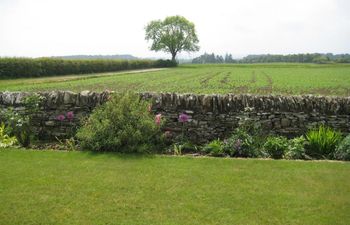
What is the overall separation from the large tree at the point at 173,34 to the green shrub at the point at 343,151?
99382mm

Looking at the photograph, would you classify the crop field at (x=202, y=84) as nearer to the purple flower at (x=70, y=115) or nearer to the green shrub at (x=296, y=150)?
the purple flower at (x=70, y=115)

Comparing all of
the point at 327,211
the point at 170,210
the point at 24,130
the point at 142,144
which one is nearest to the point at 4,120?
the point at 24,130

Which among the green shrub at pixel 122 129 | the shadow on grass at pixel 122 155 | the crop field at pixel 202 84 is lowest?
the crop field at pixel 202 84

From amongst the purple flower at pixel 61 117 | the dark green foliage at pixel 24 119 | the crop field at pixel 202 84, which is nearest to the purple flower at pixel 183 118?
the purple flower at pixel 61 117

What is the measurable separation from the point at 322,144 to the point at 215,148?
2371 millimetres

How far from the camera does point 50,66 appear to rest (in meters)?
43.8

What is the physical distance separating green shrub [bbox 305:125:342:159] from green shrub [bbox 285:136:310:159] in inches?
7.4

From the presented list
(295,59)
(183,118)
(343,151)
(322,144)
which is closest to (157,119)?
(183,118)

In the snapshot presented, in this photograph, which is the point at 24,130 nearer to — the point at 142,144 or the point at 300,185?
the point at 142,144

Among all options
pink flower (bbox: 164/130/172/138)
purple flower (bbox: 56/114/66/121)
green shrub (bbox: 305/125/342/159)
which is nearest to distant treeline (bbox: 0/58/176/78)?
purple flower (bbox: 56/114/66/121)

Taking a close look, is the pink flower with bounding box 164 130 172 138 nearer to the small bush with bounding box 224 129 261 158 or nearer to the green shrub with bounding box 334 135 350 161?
the small bush with bounding box 224 129 261 158

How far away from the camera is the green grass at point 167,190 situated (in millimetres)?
4586

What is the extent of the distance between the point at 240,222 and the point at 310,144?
13.5ft

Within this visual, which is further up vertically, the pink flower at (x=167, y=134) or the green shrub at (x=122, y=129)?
the green shrub at (x=122, y=129)
